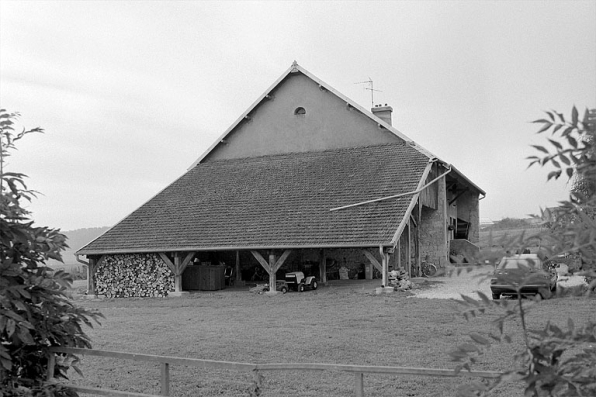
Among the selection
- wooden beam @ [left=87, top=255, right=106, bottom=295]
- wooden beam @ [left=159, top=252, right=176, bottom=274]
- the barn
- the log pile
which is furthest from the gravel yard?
wooden beam @ [left=87, top=255, right=106, bottom=295]

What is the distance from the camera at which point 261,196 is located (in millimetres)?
23641

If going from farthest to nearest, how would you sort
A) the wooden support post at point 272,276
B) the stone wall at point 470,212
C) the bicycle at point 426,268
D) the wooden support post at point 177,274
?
1. the stone wall at point 470,212
2. the bicycle at point 426,268
3. the wooden support post at point 177,274
4. the wooden support post at point 272,276

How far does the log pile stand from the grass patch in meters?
2.52

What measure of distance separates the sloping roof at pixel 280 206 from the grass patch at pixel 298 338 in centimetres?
197

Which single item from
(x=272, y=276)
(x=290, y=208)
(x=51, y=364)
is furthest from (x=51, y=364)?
(x=290, y=208)

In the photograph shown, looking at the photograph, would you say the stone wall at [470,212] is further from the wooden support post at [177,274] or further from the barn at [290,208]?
the wooden support post at [177,274]

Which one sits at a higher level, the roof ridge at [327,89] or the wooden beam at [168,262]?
the roof ridge at [327,89]

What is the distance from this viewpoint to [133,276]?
74.9 ft

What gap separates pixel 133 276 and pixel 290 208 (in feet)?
20.4

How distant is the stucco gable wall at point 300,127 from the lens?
25.7 m

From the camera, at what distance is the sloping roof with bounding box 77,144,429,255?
2011 cm

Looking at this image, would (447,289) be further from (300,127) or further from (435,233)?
(300,127)

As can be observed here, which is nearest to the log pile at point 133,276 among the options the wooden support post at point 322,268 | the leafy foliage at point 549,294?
the wooden support post at point 322,268

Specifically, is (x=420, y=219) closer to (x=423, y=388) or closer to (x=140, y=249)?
(x=140, y=249)
